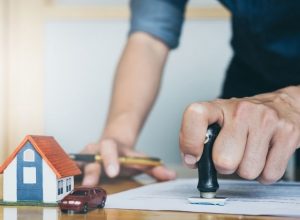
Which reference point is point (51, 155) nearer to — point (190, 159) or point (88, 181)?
point (190, 159)

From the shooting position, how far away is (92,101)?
1.80 metres

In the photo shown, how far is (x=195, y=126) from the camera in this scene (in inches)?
19.7

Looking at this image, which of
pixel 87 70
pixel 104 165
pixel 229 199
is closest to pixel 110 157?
pixel 104 165

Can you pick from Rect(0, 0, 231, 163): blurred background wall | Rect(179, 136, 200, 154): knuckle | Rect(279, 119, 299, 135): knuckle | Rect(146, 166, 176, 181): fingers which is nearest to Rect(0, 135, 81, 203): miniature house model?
Rect(179, 136, 200, 154): knuckle

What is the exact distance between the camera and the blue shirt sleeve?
110 cm

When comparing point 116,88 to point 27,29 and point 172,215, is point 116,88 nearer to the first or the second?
point 172,215

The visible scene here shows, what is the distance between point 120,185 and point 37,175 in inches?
9.4

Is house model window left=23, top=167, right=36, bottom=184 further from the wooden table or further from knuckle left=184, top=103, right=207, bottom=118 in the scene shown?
knuckle left=184, top=103, right=207, bottom=118

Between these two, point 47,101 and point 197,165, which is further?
point 47,101

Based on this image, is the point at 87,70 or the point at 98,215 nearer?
the point at 98,215

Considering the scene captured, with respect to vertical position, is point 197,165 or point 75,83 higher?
point 75,83

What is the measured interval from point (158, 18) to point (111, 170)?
433mm

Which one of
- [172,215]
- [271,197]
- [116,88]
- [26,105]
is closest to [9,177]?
[172,215]

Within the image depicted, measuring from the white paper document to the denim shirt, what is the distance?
0.35 meters
